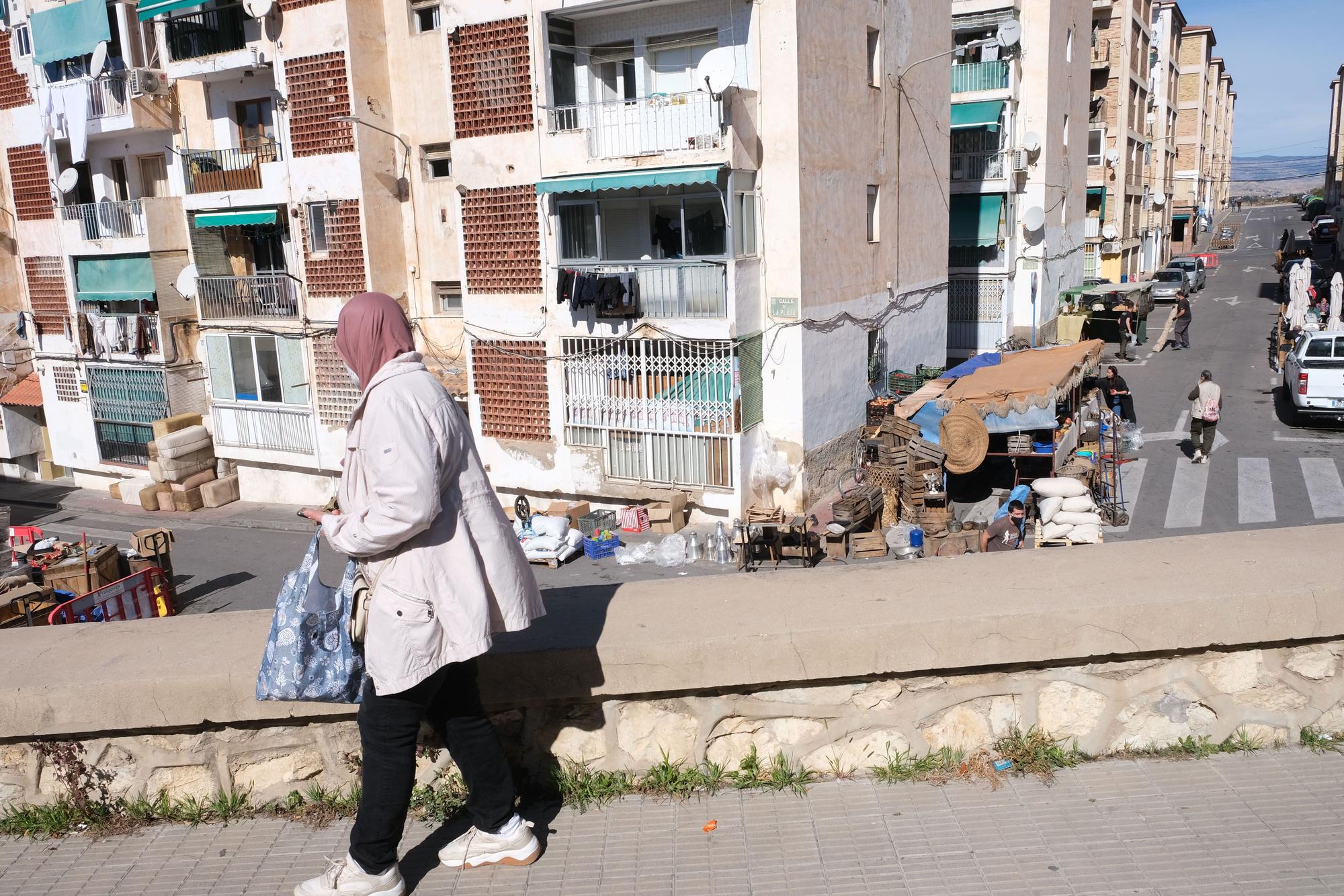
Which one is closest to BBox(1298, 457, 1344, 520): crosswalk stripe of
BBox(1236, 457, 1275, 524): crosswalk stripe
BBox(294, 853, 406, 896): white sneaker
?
BBox(1236, 457, 1275, 524): crosswalk stripe

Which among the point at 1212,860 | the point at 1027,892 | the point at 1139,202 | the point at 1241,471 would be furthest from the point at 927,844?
the point at 1139,202

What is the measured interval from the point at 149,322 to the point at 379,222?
24.9 feet

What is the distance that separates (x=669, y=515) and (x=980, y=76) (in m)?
18.2

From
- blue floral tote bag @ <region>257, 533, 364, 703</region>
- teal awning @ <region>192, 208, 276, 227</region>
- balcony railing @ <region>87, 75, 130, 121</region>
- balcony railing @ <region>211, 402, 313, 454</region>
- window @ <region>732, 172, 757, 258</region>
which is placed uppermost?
balcony railing @ <region>87, 75, 130, 121</region>

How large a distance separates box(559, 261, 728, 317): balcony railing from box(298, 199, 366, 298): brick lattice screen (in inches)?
243

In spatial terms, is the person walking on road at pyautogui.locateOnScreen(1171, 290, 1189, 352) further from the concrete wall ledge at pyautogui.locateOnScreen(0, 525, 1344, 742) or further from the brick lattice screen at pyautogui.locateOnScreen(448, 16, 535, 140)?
the concrete wall ledge at pyautogui.locateOnScreen(0, 525, 1344, 742)

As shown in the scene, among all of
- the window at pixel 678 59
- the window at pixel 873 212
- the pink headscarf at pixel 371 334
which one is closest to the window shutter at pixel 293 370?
the window at pixel 678 59

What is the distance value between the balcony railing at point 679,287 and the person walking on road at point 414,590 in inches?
542

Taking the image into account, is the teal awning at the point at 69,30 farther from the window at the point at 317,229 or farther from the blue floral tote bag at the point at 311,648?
the blue floral tote bag at the point at 311,648

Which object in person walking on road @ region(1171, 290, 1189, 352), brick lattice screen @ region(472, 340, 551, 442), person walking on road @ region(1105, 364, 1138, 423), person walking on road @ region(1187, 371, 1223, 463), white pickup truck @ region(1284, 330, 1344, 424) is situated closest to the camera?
person walking on road @ region(1187, 371, 1223, 463)

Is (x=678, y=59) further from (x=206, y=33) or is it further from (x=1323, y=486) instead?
(x=1323, y=486)

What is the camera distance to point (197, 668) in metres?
3.32

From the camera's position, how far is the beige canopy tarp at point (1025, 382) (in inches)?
600

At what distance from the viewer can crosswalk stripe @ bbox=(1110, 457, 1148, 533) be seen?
52.4 feet
